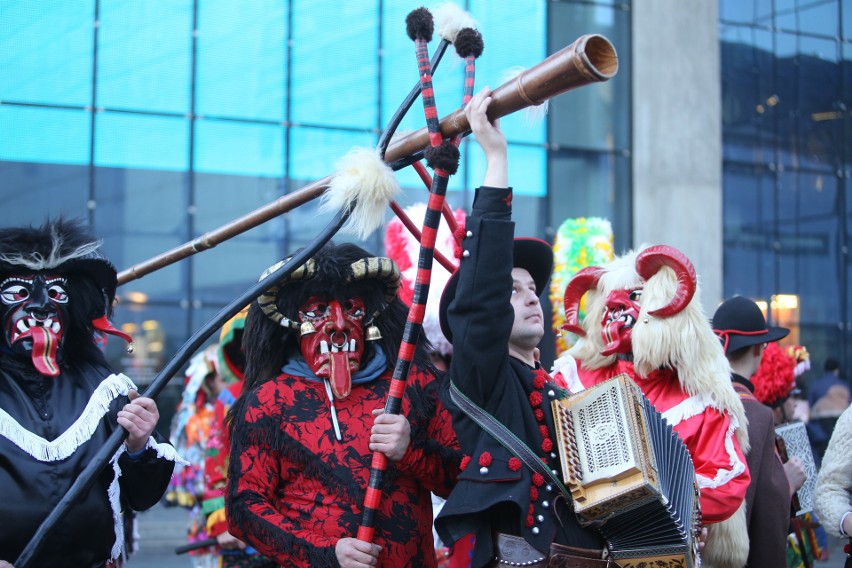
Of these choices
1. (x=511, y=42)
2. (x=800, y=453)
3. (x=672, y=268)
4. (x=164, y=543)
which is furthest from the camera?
(x=511, y=42)

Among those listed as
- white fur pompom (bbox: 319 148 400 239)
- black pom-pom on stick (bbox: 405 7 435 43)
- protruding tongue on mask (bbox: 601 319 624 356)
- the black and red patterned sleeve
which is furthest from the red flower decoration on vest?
protruding tongue on mask (bbox: 601 319 624 356)

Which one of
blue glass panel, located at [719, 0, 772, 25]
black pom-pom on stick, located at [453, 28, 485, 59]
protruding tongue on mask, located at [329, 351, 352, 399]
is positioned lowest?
protruding tongue on mask, located at [329, 351, 352, 399]

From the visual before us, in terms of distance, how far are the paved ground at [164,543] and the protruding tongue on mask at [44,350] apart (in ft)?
21.8

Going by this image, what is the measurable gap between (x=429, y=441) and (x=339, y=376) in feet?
1.26

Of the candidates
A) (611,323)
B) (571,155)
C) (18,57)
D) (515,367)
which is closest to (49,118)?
(18,57)

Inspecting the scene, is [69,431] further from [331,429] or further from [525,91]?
[525,91]

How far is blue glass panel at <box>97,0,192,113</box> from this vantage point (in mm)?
12242

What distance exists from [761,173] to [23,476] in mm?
14478

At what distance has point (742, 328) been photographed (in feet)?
17.7

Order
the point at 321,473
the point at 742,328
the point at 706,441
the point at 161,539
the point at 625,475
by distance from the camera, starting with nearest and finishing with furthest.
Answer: the point at 625,475
the point at 321,473
the point at 706,441
the point at 742,328
the point at 161,539

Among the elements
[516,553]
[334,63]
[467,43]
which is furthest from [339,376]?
[334,63]

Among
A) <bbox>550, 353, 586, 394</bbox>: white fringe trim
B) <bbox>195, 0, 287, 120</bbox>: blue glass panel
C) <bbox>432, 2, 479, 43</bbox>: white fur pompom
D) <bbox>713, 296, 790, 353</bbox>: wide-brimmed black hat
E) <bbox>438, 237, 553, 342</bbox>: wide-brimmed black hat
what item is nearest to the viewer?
<bbox>432, 2, 479, 43</bbox>: white fur pompom

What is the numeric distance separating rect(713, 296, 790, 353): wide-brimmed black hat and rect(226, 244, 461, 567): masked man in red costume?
7.20 feet

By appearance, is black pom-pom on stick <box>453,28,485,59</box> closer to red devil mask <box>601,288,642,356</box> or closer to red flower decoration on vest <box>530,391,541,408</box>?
red flower decoration on vest <box>530,391,541,408</box>
